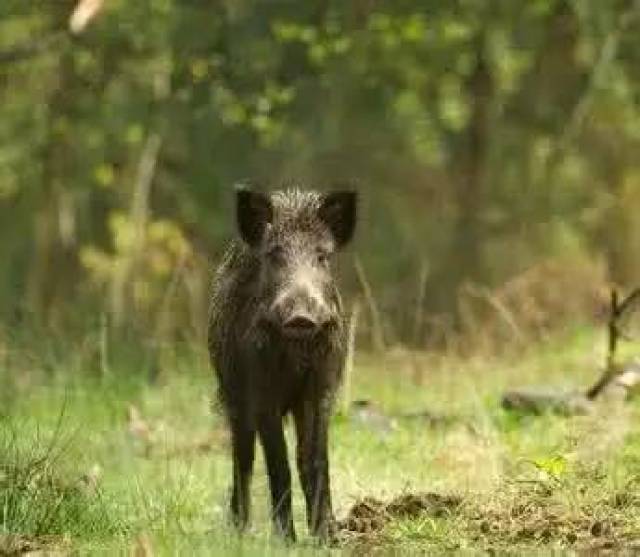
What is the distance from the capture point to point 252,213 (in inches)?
367

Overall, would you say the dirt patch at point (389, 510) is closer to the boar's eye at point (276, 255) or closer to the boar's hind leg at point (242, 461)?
the boar's hind leg at point (242, 461)

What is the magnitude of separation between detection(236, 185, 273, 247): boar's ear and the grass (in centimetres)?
122

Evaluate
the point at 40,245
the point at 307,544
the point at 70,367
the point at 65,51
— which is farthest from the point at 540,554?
the point at 40,245

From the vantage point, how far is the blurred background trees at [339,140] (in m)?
20.2

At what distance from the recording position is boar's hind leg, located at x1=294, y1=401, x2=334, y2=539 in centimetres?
899

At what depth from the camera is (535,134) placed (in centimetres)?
2491

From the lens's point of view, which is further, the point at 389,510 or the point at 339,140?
the point at 339,140

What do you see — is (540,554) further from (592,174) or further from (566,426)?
Answer: (592,174)

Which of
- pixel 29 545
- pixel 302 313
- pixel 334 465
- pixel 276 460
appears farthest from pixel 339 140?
pixel 29 545

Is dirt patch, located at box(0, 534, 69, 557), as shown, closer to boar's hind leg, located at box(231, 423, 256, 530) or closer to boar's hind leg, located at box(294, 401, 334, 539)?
boar's hind leg, located at box(294, 401, 334, 539)

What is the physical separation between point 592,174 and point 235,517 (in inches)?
715

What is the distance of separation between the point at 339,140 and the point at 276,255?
1431cm

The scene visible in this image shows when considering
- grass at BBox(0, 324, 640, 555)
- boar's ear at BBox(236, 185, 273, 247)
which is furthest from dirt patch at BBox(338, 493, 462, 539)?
boar's ear at BBox(236, 185, 273, 247)

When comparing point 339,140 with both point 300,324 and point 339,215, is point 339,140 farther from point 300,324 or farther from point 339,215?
point 300,324
